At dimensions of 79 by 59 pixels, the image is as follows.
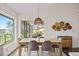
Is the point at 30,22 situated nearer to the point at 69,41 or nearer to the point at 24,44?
the point at 24,44

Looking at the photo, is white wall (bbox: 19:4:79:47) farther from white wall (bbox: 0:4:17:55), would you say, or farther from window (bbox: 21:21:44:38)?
white wall (bbox: 0:4:17:55)

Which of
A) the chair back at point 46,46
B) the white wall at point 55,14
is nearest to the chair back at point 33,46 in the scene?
the chair back at point 46,46

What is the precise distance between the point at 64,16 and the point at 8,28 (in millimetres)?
2442

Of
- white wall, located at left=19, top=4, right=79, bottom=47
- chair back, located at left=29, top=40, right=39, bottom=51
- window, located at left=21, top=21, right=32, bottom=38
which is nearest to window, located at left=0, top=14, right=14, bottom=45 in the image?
window, located at left=21, top=21, right=32, bottom=38

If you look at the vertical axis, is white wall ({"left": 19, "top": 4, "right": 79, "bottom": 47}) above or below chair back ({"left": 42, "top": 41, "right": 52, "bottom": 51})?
above

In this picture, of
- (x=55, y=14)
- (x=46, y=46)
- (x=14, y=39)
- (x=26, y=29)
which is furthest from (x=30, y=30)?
(x=55, y=14)

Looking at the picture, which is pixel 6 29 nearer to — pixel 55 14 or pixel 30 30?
pixel 30 30

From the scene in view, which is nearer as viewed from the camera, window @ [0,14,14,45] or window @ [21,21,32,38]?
window @ [0,14,14,45]

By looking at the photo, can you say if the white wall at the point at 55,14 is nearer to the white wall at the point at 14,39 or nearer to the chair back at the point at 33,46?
the white wall at the point at 14,39

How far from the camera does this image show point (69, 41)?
21.8 ft

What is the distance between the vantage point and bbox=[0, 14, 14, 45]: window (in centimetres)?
450

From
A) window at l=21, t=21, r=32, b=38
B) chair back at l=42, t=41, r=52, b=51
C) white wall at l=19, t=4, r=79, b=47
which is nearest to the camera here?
chair back at l=42, t=41, r=52, b=51

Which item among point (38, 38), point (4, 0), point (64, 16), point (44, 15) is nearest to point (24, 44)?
point (38, 38)

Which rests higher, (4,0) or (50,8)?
(50,8)
